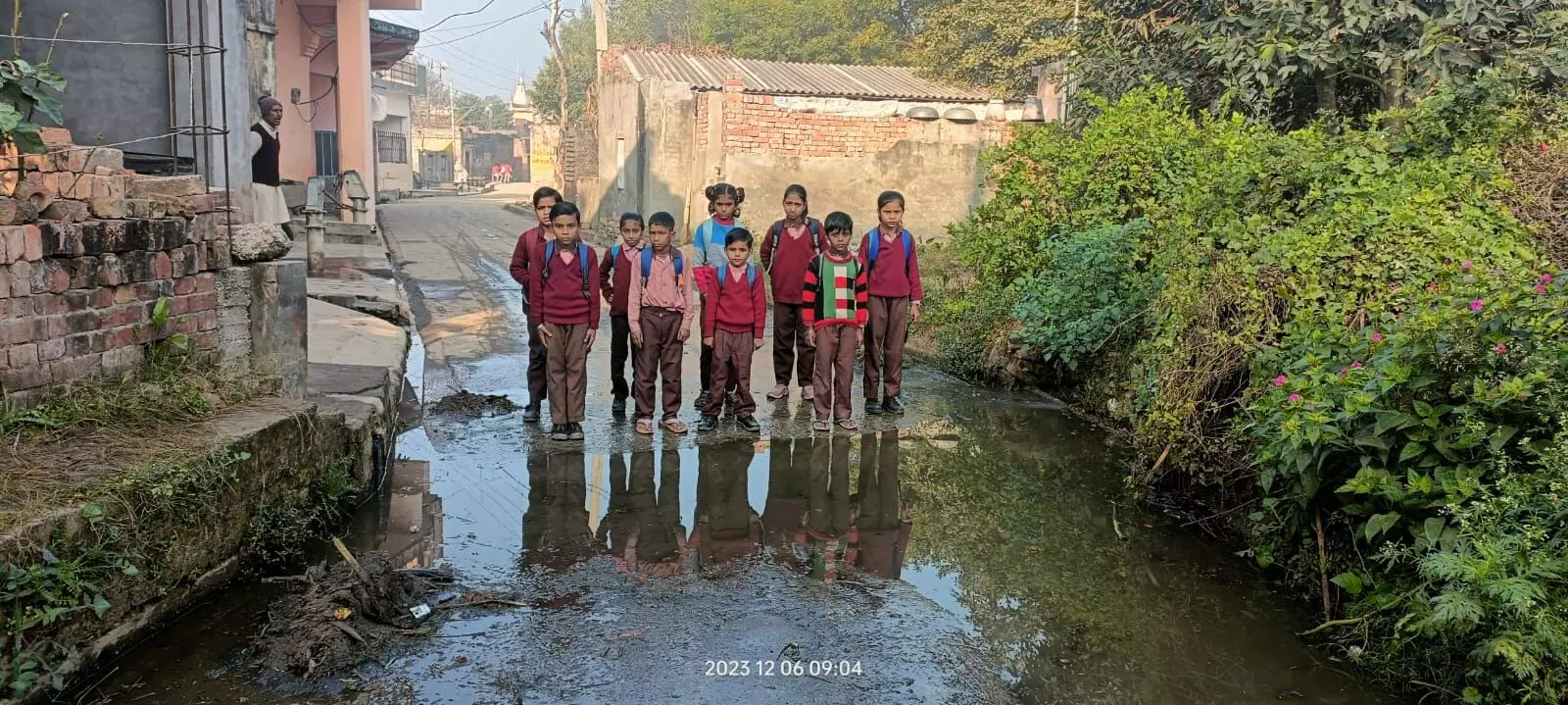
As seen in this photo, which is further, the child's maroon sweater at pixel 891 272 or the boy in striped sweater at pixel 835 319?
the child's maroon sweater at pixel 891 272

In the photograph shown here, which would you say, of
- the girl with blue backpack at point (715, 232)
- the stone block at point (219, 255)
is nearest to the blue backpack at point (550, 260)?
the girl with blue backpack at point (715, 232)

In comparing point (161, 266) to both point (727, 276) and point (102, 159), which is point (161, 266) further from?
point (727, 276)

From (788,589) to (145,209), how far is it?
3405 mm

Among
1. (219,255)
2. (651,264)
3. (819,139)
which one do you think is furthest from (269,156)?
(819,139)

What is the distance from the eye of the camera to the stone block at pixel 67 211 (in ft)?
15.4

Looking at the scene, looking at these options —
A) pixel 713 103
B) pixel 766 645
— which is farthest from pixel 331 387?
pixel 713 103

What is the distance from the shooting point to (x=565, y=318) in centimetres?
689

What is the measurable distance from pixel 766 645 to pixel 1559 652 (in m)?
2.51

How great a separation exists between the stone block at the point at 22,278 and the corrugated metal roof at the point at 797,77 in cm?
1358

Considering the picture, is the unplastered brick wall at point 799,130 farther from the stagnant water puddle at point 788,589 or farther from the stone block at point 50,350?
the stone block at point 50,350

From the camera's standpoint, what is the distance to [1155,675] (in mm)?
3988

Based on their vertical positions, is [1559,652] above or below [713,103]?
below

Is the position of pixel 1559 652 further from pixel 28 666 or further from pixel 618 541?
pixel 28 666
